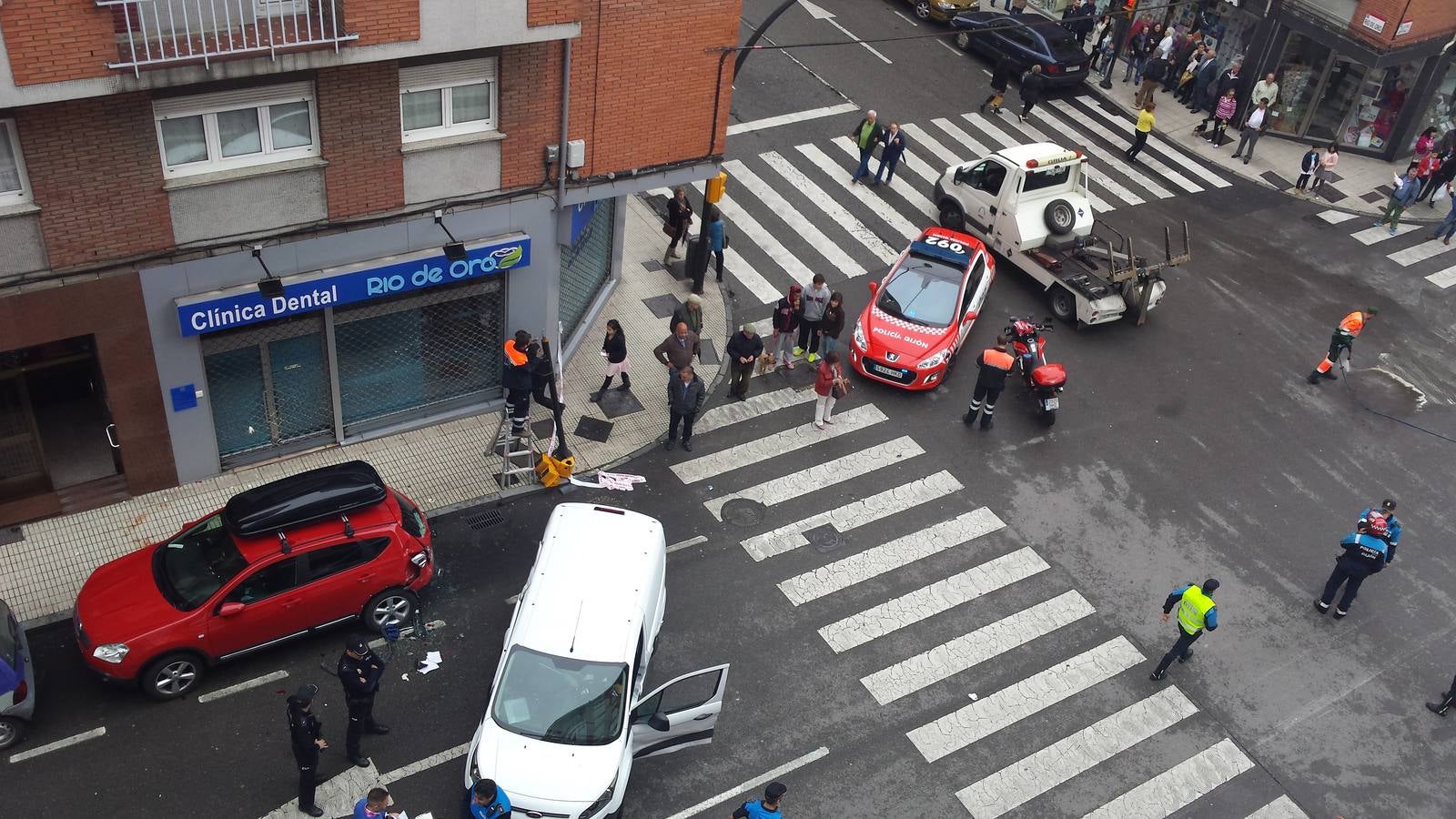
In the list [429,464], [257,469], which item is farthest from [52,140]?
[429,464]

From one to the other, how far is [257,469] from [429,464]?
2351 mm

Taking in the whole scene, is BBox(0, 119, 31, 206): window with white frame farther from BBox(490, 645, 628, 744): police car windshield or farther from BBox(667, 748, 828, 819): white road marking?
BBox(667, 748, 828, 819): white road marking

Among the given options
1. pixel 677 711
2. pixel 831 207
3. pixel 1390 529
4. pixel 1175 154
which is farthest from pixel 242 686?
pixel 1175 154

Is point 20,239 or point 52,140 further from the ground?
point 52,140

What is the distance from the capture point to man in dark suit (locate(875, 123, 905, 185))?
25.2m

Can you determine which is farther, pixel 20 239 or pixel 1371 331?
pixel 1371 331

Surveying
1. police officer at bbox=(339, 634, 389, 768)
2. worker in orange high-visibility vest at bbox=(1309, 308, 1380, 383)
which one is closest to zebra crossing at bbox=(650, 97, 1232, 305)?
worker in orange high-visibility vest at bbox=(1309, 308, 1380, 383)

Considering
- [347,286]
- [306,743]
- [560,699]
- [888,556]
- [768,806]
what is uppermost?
[347,286]

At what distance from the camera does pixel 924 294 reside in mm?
21203

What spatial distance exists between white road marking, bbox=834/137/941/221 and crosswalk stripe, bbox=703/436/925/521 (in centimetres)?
762

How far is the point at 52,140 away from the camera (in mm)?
13500

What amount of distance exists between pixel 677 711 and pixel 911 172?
16523 mm

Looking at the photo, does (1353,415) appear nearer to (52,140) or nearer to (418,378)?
(418,378)

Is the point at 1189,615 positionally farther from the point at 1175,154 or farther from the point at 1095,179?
the point at 1175,154
